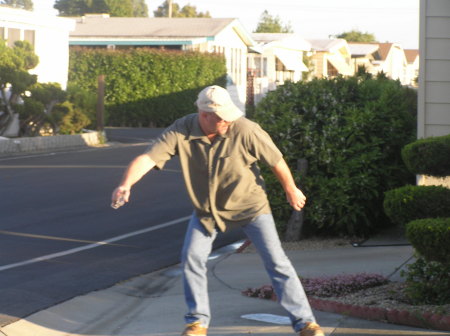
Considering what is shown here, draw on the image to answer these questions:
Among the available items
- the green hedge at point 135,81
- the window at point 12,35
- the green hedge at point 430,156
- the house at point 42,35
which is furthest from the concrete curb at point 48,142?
the green hedge at point 430,156

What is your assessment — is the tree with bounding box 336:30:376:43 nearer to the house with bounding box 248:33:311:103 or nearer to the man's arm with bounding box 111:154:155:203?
the house with bounding box 248:33:311:103

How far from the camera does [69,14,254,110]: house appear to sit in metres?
46.7

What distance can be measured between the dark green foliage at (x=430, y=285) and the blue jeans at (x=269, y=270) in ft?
3.96

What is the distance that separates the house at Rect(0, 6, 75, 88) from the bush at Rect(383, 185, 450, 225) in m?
24.1

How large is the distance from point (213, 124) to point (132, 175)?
2.02 ft

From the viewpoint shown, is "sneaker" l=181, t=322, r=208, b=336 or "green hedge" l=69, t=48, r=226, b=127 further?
"green hedge" l=69, t=48, r=226, b=127

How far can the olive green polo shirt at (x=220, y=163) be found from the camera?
6.00 meters

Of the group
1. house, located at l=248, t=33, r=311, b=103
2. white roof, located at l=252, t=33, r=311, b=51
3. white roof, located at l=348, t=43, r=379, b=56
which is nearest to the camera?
house, located at l=248, t=33, r=311, b=103

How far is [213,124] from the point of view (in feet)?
19.5

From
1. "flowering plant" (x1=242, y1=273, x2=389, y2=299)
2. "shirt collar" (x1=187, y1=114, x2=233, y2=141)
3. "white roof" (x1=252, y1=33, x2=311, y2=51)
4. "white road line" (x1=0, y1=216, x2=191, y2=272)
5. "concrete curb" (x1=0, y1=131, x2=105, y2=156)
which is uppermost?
"white roof" (x1=252, y1=33, x2=311, y2=51)

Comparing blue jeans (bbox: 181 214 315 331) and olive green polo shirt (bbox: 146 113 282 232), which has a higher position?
olive green polo shirt (bbox: 146 113 282 232)

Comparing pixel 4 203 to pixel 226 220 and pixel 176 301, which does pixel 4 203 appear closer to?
pixel 176 301

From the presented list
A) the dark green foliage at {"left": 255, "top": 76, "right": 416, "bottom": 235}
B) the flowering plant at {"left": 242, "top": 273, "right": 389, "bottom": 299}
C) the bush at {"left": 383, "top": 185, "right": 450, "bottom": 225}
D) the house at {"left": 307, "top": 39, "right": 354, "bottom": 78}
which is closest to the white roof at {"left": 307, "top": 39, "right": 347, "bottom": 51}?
the house at {"left": 307, "top": 39, "right": 354, "bottom": 78}

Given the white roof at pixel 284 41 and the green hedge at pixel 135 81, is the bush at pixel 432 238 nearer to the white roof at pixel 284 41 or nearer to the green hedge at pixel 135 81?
the green hedge at pixel 135 81
